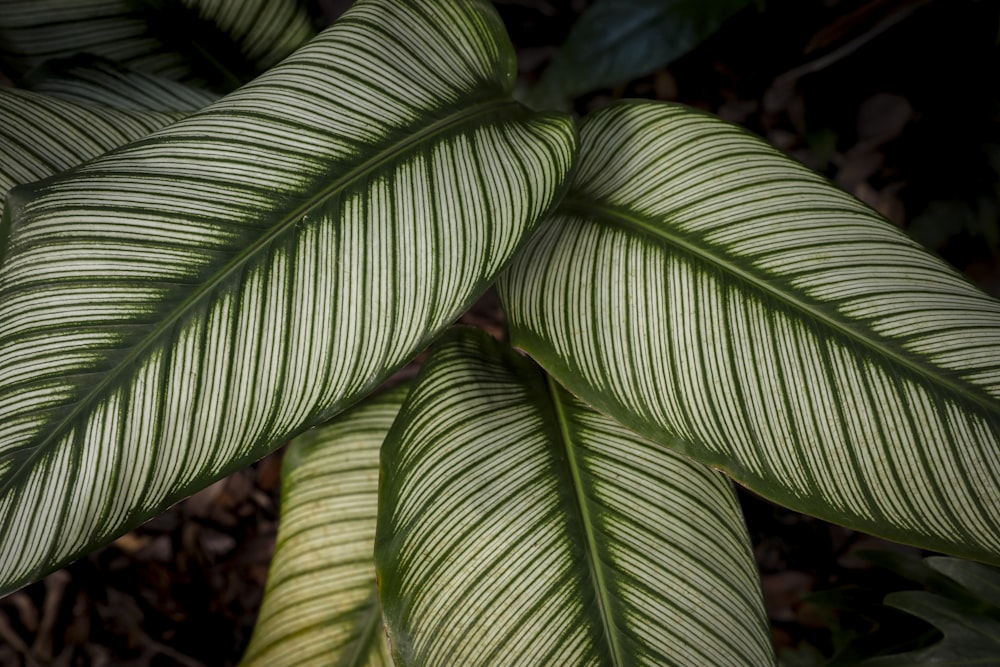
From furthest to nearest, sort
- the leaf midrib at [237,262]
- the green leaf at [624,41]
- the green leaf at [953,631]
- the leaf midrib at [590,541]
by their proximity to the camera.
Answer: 1. the green leaf at [624,41]
2. the green leaf at [953,631]
3. the leaf midrib at [590,541]
4. the leaf midrib at [237,262]

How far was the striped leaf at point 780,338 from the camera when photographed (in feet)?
1.75

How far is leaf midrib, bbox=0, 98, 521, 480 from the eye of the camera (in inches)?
18.1

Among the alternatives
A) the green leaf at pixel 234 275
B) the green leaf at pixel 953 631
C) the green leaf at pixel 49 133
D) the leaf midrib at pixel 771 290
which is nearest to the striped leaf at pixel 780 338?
the leaf midrib at pixel 771 290

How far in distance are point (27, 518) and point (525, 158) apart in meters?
0.50

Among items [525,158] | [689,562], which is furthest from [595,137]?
[689,562]

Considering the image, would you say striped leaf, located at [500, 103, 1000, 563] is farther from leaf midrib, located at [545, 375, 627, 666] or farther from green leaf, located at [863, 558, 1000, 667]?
green leaf, located at [863, 558, 1000, 667]

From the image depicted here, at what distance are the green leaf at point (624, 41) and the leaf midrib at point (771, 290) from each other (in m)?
0.36

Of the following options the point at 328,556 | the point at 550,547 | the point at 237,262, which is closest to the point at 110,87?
the point at 237,262

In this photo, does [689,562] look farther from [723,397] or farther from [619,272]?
[619,272]

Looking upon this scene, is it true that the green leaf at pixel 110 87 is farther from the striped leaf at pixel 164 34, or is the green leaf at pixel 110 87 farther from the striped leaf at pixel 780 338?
the striped leaf at pixel 780 338

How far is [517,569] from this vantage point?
607mm

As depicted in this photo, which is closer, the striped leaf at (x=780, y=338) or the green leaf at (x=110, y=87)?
the striped leaf at (x=780, y=338)

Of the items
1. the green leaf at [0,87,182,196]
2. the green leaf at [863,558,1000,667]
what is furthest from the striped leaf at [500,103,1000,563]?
the green leaf at [0,87,182,196]

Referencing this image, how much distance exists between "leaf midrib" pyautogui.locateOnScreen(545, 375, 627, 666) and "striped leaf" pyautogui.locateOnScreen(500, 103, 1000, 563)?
0.10 m
